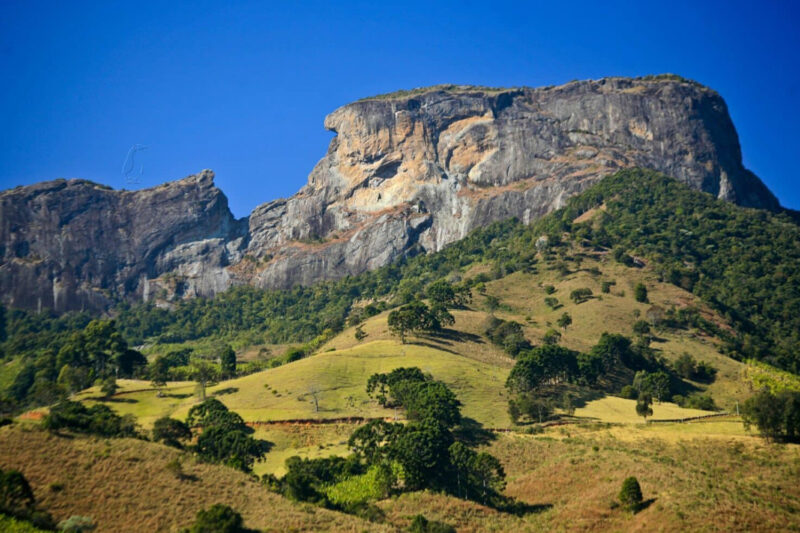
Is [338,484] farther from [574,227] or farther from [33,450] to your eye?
[574,227]

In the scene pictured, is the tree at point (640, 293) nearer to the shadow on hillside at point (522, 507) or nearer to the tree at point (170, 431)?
the shadow on hillside at point (522, 507)

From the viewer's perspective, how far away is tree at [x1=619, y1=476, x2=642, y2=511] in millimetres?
49531

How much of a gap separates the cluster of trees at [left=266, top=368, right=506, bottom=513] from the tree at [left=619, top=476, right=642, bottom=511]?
40.0 feet

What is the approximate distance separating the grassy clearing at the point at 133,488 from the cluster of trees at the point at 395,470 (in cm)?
705

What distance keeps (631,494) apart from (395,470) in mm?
22857

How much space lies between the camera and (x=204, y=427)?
245ft

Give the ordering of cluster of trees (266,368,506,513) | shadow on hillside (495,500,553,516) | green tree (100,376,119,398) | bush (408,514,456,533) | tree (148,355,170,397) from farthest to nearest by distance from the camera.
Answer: tree (148,355,170,397) → green tree (100,376,119,398) → cluster of trees (266,368,506,513) → shadow on hillside (495,500,553,516) → bush (408,514,456,533)

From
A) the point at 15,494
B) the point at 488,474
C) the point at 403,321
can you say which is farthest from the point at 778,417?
the point at 403,321

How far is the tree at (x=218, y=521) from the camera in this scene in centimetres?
4056

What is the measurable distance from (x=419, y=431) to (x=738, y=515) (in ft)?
100

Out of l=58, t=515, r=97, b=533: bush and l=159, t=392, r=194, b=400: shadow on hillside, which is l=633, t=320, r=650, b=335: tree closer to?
l=159, t=392, r=194, b=400: shadow on hillside

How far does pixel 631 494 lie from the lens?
163ft

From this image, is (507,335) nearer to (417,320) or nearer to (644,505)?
(417,320)

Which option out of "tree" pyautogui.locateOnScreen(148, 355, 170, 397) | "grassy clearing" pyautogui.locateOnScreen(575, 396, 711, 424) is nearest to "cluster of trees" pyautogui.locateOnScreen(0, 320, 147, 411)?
"tree" pyautogui.locateOnScreen(148, 355, 170, 397)
